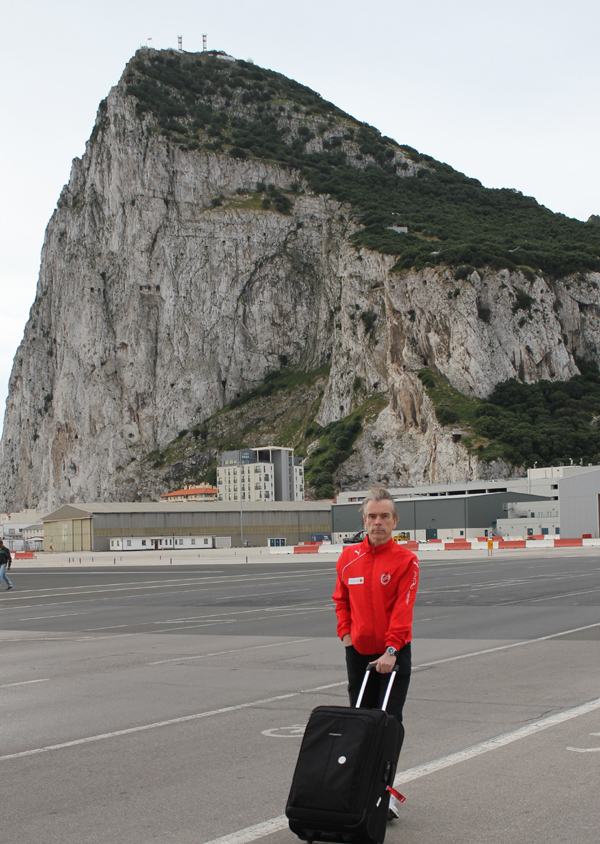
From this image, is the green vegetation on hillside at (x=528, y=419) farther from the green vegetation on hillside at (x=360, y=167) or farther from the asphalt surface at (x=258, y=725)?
the asphalt surface at (x=258, y=725)

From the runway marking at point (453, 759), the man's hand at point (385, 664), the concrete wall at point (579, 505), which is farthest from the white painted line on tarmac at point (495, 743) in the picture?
the concrete wall at point (579, 505)

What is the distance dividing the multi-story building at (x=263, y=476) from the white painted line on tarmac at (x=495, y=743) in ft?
389

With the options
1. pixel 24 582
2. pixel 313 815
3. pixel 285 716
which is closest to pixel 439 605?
pixel 285 716

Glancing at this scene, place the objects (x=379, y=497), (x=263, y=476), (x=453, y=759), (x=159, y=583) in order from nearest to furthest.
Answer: (x=379, y=497), (x=453, y=759), (x=159, y=583), (x=263, y=476)

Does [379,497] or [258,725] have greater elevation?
[379,497]

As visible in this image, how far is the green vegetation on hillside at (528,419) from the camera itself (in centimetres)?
10088

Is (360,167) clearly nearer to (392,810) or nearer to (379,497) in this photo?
(379,497)

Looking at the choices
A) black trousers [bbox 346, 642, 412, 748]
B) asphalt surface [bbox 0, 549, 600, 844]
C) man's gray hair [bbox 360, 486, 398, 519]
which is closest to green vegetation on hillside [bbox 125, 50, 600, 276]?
asphalt surface [bbox 0, 549, 600, 844]

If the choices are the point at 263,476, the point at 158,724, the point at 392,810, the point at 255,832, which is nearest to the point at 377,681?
the point at 392,810

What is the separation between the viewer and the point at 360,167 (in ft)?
597

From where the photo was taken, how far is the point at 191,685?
9.91 meters

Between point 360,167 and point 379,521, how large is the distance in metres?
185

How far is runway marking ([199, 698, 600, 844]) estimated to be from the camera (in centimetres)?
487

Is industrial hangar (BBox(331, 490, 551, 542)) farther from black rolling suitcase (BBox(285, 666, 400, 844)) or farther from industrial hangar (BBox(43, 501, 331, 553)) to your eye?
black rolling suitcase (BBox(285, 666, 400, 844))
